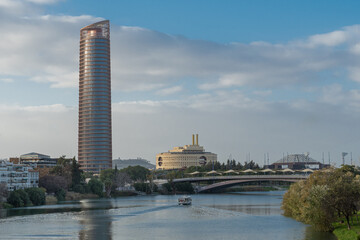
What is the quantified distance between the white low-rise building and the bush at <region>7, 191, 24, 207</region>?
29.7 meters

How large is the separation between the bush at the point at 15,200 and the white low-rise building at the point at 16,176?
29.7 m

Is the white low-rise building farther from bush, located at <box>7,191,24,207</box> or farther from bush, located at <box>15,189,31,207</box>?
bush, located at <box>7,191,24,207</box>

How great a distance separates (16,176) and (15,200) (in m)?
39.6

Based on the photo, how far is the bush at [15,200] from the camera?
12988cm

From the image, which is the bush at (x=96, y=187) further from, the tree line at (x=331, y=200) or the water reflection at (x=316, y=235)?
the tree line at (x=331, y=200)

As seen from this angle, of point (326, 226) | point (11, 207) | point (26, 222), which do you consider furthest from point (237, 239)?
point (11, 207)

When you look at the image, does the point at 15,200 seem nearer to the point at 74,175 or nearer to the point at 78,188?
the point at 78,188

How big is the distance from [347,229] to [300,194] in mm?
17507

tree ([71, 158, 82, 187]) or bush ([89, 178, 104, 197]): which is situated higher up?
tree ([71, 158, 82, 187])

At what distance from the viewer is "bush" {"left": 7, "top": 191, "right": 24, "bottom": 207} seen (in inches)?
5113

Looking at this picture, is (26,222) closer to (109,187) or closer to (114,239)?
(114,239)

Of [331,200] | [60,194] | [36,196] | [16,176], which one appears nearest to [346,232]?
[331,200]

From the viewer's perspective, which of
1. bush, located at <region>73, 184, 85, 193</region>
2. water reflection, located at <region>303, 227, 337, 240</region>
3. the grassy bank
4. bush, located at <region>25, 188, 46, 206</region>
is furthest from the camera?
bush, located at <region>73, 184, 85, 193</region>

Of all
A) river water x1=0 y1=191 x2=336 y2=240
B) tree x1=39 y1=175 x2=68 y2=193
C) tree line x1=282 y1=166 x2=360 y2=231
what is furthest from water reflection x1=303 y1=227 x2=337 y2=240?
tree x1=39 y1=175 x2=68 y2=193
